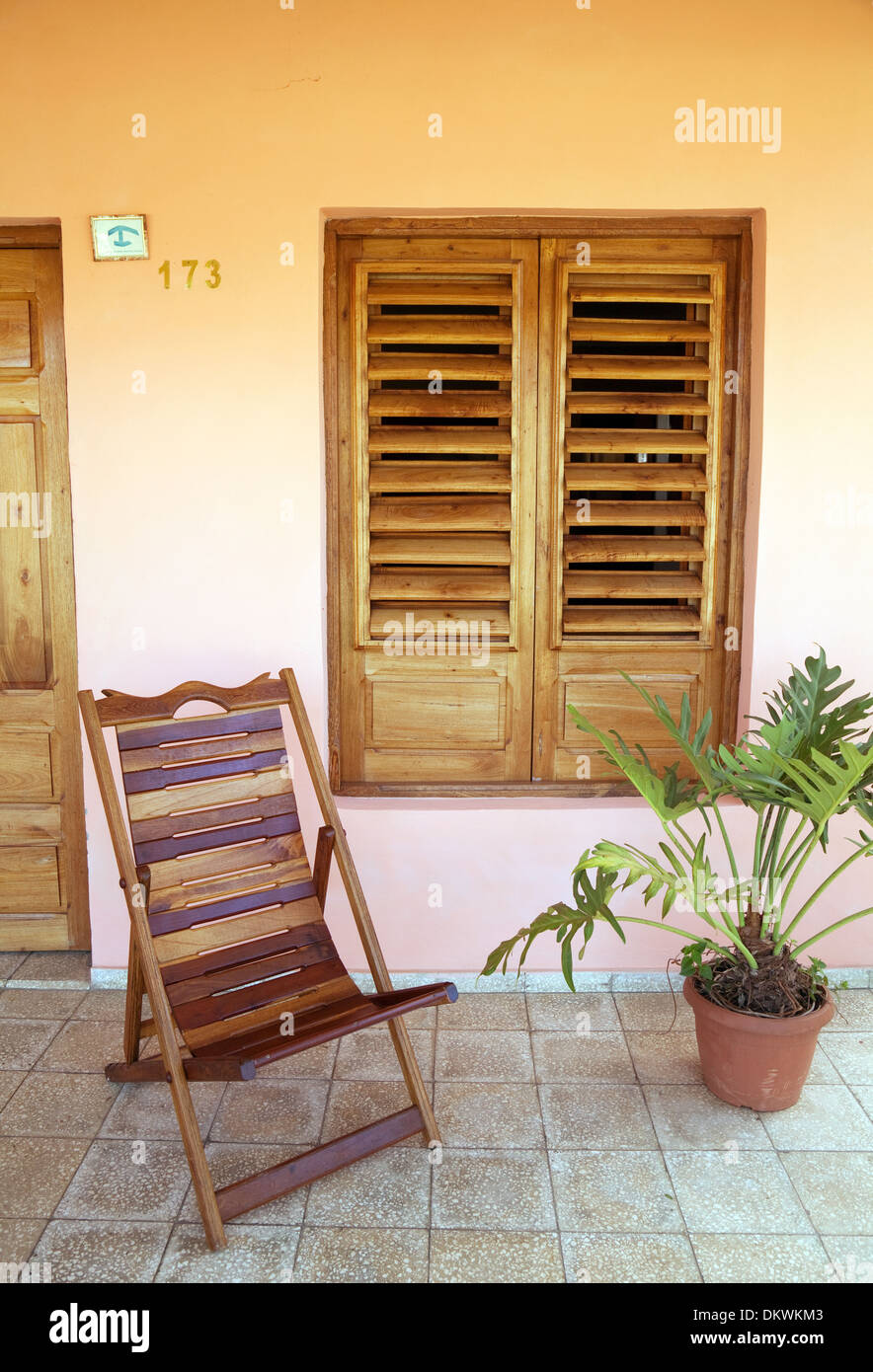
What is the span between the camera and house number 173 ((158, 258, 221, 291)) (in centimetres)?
343

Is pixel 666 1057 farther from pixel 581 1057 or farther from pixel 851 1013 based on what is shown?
pixel 851 1013

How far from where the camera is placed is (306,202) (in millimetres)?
3406

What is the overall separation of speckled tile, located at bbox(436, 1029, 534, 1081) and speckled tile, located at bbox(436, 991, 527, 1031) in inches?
1.6

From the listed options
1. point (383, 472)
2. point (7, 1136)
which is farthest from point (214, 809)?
point (383, 472)

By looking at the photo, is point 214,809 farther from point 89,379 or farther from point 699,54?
point 699,54

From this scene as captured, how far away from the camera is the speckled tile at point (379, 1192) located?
8.43ft

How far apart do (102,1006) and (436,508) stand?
6.65 ft

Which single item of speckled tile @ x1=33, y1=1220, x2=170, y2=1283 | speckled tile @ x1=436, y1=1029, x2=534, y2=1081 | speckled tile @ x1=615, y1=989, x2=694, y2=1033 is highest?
speckled tile @ x1=615, y1=989, x2=694, y2=1033

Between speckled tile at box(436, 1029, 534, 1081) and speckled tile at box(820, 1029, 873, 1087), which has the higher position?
speckled tile at box(820, 1029, 873, 1087)

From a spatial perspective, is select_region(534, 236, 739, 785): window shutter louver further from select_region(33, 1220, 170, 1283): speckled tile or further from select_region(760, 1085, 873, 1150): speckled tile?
select_region(33, 1220, 170, 1283): speckled tile

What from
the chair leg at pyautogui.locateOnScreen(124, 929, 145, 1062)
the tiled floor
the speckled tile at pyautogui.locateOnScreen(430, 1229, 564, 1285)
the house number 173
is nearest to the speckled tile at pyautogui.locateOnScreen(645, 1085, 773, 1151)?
the tiled floor

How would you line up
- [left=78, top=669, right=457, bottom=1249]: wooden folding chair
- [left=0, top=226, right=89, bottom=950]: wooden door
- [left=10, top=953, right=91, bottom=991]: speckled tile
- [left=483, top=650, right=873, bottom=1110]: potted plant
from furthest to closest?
[left=10, top=953, right=91, bottom=991]: speckled tile < [left=0, top=226, right=89, bottom=950]: wooden door < [left=483, top=650, right=873, bottom=1110]: potted plant < [left=78, top=669, right=457, bottom=1249]: wooden folding chair

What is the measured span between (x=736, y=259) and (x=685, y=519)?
0.87m
